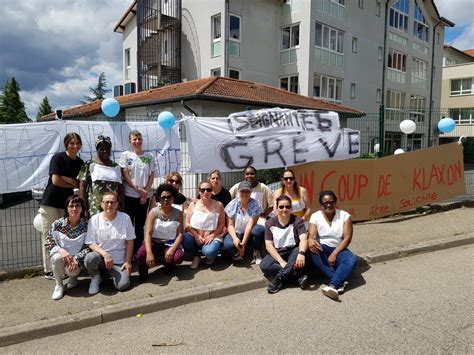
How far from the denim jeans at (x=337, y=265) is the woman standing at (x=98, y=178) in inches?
108

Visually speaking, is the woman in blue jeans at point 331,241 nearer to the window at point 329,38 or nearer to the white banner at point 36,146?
the white banner at point 36,146

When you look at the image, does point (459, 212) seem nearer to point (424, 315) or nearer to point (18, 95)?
point (424, 315)

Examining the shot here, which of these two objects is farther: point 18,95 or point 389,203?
point 18,95

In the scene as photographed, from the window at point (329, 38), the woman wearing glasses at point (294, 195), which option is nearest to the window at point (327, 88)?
the window at point (329, 38)

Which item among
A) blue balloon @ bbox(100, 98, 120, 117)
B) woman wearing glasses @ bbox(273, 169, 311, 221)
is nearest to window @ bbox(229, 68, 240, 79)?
blue balloon @ bbox(100, 98, 120, 117)

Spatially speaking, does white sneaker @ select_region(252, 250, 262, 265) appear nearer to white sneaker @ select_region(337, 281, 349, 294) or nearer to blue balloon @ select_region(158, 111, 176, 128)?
white sneaker @ select_region(337, 281, 349, 294)

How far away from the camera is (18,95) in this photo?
5600 cm

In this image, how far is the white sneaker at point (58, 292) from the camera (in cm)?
422

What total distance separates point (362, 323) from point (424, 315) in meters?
0.68

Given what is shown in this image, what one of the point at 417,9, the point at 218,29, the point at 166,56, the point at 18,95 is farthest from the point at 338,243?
the point at 18,95

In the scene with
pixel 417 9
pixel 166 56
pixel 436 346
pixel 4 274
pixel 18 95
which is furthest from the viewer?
pixel 18 95

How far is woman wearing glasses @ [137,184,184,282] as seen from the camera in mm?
4789

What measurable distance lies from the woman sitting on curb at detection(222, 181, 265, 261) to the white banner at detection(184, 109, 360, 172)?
4.12ft

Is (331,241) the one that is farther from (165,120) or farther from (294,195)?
(165,120)
